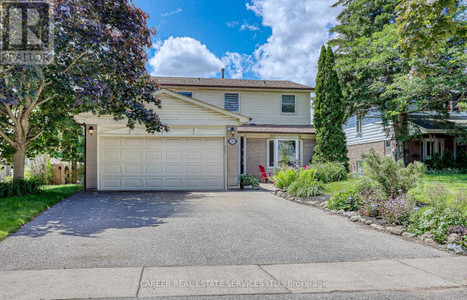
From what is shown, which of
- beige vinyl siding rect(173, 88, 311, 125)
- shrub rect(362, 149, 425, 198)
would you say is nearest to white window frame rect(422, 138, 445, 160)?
beige vinyl siding rect(173, 88, 311, 125)

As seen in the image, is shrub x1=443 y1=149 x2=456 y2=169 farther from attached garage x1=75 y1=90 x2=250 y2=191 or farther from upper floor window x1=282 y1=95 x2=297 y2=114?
attached garage x1=75 y1=90 x2=250 y2=191

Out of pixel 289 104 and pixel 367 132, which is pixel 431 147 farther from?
pixel 289 104

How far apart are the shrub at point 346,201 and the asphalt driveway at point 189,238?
54 cm

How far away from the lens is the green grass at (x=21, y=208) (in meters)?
6.55

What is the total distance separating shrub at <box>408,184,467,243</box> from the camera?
5.88m

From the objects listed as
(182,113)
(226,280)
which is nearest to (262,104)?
(182,113)

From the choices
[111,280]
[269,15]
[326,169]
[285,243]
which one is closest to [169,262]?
[111,280]

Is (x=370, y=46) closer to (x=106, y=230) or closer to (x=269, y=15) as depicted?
(x=269, y=15)

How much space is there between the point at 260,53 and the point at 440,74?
10.0 metres

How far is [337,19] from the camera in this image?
2216 cm

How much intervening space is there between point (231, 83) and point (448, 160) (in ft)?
45.3

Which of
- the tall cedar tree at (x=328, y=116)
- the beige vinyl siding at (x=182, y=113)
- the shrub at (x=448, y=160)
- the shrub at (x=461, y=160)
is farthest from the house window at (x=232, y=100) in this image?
the shrub at (x=461, y=160)

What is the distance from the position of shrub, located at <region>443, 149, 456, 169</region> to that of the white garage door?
14.0 metres

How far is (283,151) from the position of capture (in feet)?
59.4
